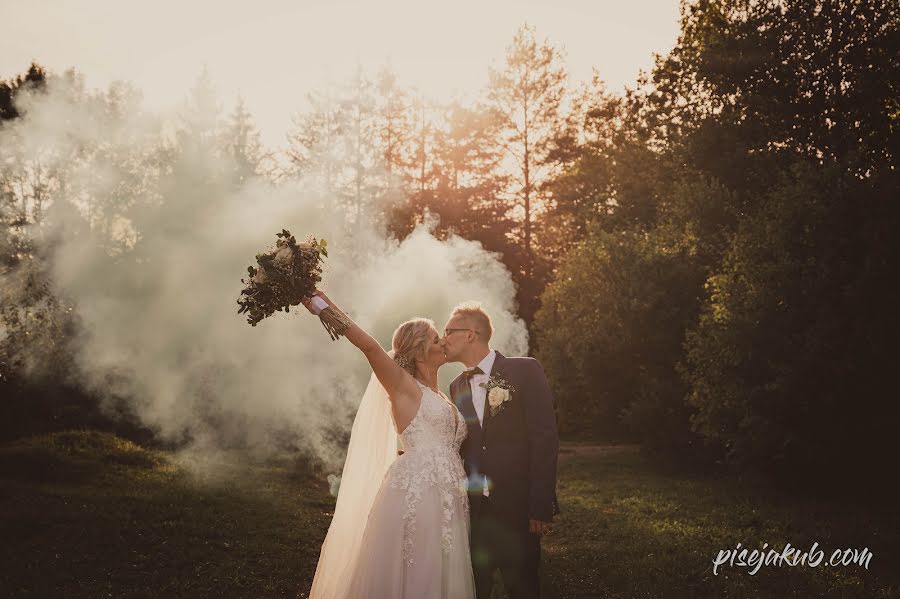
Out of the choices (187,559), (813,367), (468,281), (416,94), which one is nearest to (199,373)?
(468,281)

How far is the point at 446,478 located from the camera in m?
5.58

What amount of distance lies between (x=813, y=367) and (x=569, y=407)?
11.7 meters

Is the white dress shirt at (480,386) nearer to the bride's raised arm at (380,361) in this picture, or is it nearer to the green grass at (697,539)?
the bride's raised arm at (380,361)

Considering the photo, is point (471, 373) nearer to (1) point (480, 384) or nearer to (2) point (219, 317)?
(1) point (480, 384)

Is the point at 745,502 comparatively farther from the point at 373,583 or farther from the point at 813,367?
the point at 373,583

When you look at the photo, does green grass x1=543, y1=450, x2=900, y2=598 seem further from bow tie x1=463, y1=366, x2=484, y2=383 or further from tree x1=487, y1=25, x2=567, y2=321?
tree x1=487, y1=25, x2=567, y2=321

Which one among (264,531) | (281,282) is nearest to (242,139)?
(264,531)

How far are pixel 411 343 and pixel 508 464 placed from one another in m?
1.25

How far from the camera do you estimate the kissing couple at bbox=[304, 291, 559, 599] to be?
530 centimetres

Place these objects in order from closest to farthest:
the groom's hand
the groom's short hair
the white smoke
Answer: the groom's hand → the groom's short hair → the white smoke

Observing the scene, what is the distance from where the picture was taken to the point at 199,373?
19.9 meters

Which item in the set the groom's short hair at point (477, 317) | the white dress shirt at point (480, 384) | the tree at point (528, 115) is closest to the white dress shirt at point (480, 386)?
the white dress shirt at point (480, 384)

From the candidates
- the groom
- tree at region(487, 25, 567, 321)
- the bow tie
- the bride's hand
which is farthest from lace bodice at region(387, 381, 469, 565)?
tree at region(487, 25, 567, 321)

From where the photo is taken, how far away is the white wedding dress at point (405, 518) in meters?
5.24
